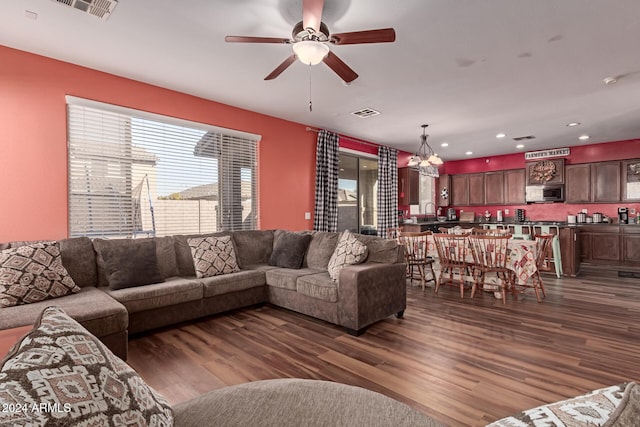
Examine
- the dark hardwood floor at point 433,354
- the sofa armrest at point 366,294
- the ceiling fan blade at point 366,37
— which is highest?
the ceiling fan blade at point 366,37

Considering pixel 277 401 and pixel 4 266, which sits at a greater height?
pixel 4 266

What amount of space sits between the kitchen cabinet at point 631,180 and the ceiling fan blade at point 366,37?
7467 mm

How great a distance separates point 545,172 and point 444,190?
7.95 feet

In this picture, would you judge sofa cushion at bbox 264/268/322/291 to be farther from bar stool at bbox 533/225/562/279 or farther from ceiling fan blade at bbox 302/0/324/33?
bar stool at bbox 533/225/562/279

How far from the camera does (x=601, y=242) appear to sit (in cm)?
670

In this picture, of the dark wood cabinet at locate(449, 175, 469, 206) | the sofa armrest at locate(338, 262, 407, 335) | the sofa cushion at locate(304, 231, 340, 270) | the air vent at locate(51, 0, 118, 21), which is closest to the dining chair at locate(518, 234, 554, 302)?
the sofa armrest at locate(338, 262, 407, 335)

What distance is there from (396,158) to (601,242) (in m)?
4.70

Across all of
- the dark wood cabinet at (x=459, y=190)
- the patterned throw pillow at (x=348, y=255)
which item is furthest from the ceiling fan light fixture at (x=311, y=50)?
the dark wood cabinet at (x=459, y=190)

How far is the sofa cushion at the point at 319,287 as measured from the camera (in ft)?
10.5

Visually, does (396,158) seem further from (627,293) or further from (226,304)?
(226,304)

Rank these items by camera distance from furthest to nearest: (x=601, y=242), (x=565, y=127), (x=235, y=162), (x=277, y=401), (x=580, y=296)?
A: (x=601, y=242) < (x=565, y=127) < (x=235, y=162) < (x=580, y=296) < (x=277, y=401)

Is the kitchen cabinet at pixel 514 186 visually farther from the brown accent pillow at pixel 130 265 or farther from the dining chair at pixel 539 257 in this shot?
the brown accent pillow at pixel 130 265

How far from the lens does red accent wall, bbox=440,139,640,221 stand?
266 inches

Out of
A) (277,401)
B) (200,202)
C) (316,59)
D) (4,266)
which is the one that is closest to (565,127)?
(316,59)
